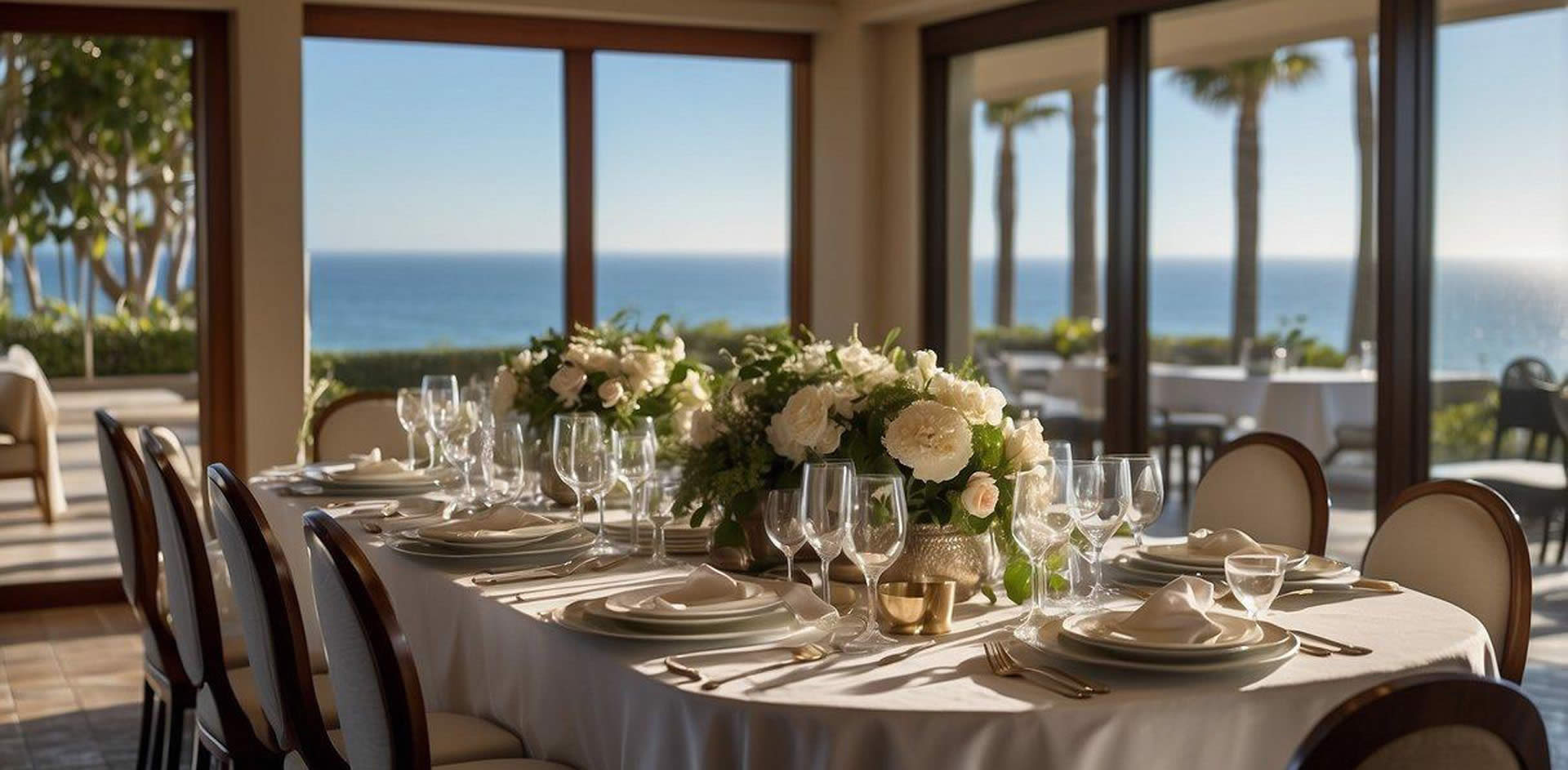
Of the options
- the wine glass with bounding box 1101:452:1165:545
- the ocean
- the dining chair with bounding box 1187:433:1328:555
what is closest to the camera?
the wine glass with bounding box 1101:452:1165:545

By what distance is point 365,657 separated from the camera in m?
2.22

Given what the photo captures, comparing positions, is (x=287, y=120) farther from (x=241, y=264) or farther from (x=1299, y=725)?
(x=1299, y=725)

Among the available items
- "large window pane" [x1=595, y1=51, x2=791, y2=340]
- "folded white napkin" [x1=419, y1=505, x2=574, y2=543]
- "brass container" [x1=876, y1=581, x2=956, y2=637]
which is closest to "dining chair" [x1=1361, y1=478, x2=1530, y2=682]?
"brass container" [x1=876, y1=581, x2=956, y2=637]

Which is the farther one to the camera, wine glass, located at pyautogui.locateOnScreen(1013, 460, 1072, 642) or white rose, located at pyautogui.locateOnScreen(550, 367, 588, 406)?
white rose, located at pyautogui.locateOnScreen(550, 367, 588, 406)

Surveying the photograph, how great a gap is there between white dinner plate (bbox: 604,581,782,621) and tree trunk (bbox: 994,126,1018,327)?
426cm

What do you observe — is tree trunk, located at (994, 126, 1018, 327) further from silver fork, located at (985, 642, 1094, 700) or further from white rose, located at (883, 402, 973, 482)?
silver fork, located at (985, 642, 1094, 700)

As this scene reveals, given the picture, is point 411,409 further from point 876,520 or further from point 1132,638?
point 1132,638

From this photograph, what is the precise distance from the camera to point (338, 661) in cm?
233

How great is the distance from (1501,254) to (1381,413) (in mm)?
564

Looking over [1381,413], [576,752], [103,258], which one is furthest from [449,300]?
[576,752]

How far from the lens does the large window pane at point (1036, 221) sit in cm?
614

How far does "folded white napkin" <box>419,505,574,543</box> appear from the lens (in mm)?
2977

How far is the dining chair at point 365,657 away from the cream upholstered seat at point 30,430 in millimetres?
4356

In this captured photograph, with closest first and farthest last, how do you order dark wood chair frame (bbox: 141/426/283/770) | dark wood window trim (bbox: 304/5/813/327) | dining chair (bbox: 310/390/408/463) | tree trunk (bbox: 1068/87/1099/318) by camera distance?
dark wood chair frame (bbox: 141/426/283/770), dining chair (bbox: 310/390/408/463), tree trunk (bbox: 1068/87/1099/318), dark wood window trim (bbox: 304/5/813/327)
